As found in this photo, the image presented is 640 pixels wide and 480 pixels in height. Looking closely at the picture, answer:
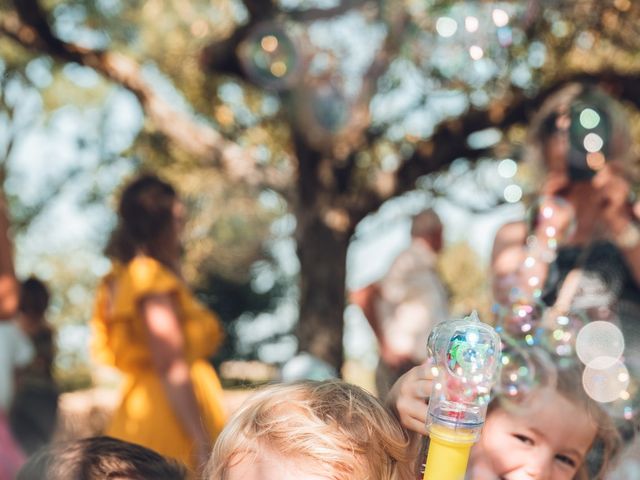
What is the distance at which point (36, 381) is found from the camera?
482cm

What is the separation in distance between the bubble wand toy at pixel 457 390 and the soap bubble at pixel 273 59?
4279 millimetres

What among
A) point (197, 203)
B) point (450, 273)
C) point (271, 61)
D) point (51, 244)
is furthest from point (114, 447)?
point (450, 273)

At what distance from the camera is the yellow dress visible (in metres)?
2.94

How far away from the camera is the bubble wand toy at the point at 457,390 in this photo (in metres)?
1.06

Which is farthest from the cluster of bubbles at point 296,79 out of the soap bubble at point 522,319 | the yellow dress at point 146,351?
the soap bubble at point 522,319

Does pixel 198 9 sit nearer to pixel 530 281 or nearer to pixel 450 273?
pixel 530 281

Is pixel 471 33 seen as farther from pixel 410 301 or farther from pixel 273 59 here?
pixel 273 59

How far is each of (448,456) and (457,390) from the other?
0.11m

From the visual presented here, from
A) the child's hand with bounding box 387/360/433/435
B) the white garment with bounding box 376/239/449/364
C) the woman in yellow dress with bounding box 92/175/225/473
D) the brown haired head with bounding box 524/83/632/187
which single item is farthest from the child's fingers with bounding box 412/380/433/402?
the white garment with bounding box 376/239/449/364

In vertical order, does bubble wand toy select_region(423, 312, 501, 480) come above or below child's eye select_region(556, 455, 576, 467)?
above

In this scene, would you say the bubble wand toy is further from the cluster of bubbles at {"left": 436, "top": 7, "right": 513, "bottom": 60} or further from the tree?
the tree

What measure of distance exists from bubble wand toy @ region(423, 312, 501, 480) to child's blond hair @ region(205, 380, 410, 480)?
16 centimetres

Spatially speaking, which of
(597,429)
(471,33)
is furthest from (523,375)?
(471,33)

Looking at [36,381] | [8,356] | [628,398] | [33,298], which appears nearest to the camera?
[628,398]
